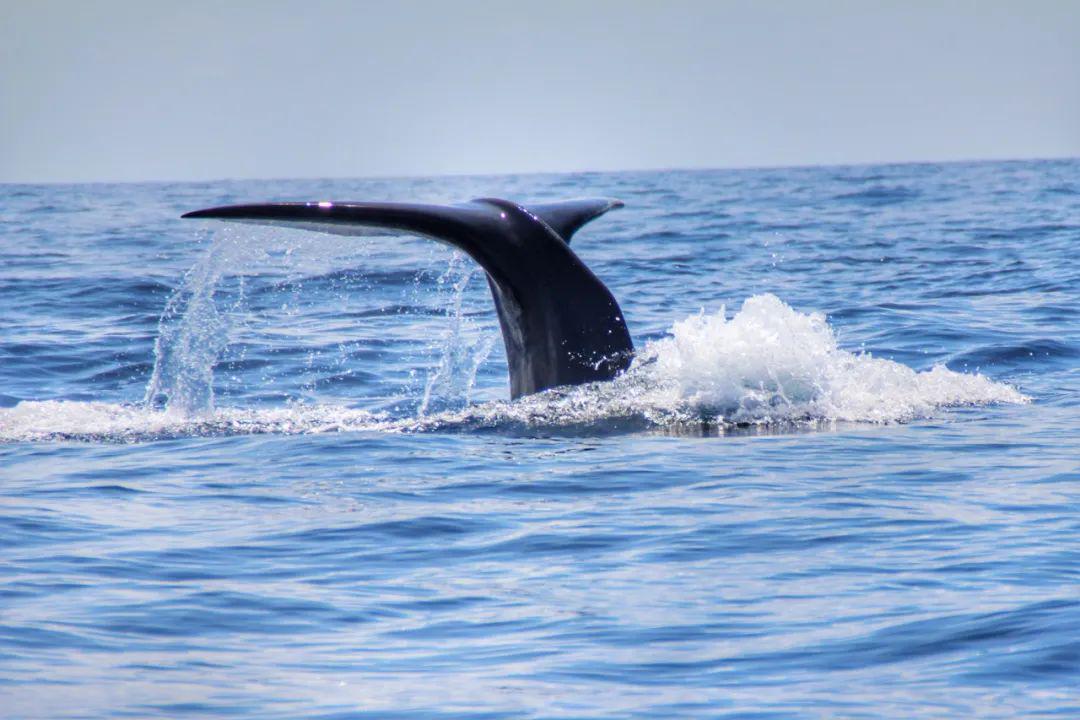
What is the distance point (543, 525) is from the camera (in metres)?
8.00

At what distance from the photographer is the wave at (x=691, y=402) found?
35.8 ft

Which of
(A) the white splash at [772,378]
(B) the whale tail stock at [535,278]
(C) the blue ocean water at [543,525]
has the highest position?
(B) the whale tail stock at [535,278]

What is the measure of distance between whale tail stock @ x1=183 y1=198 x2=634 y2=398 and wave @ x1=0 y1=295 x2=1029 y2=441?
19 centimetres

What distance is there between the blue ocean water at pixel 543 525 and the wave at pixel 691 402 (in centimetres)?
3

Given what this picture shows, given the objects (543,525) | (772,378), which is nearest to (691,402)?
(772,378)

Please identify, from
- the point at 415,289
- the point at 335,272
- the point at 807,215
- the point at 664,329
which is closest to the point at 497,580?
the point at 664,329

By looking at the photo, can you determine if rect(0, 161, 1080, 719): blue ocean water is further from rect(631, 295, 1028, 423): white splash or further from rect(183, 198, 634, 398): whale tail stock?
rect(183, 198, 634, 398): whale tail stock

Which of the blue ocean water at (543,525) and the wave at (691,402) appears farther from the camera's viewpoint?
the wave at (691,402)

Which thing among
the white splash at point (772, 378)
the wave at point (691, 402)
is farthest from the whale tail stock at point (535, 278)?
the white splash at point (772, 378)

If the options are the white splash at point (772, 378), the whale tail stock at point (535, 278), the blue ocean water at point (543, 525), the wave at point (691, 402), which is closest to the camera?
the blue ocean water at point (543, 525)

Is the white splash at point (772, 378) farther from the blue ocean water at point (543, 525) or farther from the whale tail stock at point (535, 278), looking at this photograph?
the whale tail stock at point (535, 278)

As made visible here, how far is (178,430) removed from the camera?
37.3 feet

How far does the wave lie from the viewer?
35.8 ft

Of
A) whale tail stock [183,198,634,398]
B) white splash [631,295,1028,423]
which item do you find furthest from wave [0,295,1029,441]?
whale tail stock [183,198,634,398]
